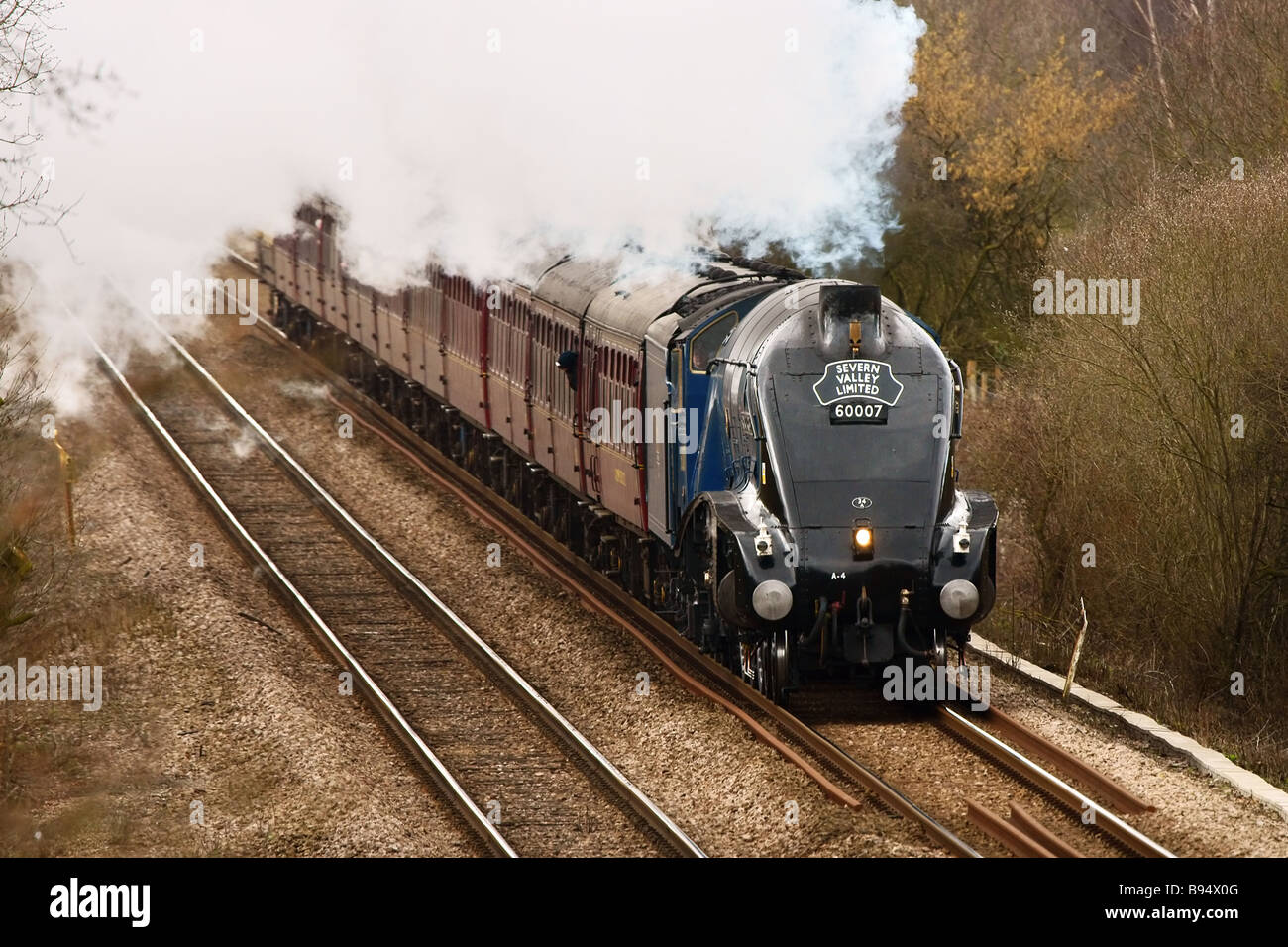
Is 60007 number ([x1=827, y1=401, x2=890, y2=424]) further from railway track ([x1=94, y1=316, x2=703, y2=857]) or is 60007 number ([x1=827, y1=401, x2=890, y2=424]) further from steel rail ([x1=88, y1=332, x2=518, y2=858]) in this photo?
steel rail ([x1=88, y1=332, x2=518, y2=858])

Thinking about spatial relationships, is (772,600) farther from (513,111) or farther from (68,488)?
(513,111)

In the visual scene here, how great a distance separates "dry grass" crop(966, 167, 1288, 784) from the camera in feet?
52.2

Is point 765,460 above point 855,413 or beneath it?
beneath

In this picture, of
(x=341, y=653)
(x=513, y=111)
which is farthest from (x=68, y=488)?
(x=513, y=111)

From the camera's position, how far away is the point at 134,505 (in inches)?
856

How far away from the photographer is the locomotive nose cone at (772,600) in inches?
513

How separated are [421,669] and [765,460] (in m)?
4.86

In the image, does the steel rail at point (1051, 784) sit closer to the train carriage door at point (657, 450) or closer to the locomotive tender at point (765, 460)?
the locomotive tender at point (765, 460)

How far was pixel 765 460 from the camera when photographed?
1348 cm

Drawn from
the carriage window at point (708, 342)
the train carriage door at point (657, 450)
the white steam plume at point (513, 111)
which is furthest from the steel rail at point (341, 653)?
the carriage window at point (708, 342)

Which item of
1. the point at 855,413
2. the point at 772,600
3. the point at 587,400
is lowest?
the point at 772,600

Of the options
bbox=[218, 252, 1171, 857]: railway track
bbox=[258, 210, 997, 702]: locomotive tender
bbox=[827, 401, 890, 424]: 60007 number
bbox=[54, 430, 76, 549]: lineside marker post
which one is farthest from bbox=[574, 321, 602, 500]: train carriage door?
bbox=[54, 430, 76, 549]: lineside marker post

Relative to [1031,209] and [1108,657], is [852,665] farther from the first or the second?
[1031,209]

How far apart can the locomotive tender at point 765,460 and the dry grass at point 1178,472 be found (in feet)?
10.4
